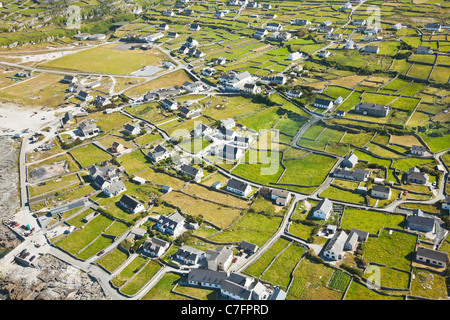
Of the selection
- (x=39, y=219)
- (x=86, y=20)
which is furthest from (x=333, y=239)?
(x=86, y=20)

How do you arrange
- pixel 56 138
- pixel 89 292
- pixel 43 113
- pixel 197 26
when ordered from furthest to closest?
pixel 197 26, pixel 43 113, pixel 56 138, pixel 89 292

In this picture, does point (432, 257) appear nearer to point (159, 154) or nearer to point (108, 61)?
point (159, 154)

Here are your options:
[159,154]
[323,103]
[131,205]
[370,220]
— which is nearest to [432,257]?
[370,220]

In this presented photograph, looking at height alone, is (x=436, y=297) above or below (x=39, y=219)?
above

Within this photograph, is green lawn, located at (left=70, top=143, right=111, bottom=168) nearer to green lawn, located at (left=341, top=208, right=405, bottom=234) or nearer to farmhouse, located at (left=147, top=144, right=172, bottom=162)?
farmhouse, located at (left=147, top=144, right=172, bottom=162)

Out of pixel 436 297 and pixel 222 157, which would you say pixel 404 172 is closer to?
pixel 436 297
